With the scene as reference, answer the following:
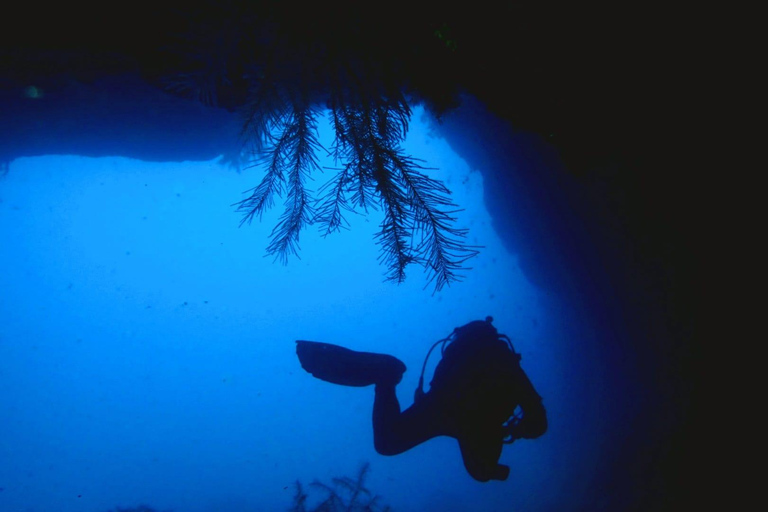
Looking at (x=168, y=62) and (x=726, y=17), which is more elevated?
(x=726, y=17)

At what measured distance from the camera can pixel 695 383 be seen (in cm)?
725

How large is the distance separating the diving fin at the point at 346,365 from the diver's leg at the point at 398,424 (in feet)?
0.64

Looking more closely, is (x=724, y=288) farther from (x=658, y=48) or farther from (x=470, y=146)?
(x=470, y=146)

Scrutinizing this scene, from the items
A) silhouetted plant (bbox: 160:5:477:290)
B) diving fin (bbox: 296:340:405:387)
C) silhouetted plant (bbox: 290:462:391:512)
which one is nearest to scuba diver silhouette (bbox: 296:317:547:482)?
diving fin (bbox: 296:340:405:387)

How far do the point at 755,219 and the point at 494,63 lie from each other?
426 cm

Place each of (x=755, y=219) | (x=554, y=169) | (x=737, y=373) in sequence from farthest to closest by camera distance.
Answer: (x=554, y=169), (x=737, y=373), (x=755, y=219)

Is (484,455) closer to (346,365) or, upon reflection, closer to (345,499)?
(346,365)

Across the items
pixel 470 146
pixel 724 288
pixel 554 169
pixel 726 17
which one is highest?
pixel 470 146

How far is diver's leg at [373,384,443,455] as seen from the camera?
486cm

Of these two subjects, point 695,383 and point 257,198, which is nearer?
point 257,198

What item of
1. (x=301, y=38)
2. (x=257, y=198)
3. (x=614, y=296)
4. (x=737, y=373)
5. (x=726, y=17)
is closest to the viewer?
(x=301, y=38)

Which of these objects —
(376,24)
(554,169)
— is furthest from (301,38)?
(554,169)

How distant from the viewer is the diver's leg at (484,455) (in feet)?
14.4

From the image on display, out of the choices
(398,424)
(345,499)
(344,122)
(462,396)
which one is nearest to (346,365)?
(398,424)
